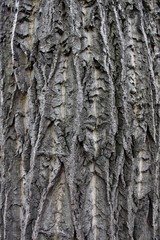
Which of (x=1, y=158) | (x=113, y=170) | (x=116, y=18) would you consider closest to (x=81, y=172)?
(x=113, y=170)

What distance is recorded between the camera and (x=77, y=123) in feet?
4.58

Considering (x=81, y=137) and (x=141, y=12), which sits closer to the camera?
(x=81, y=137)

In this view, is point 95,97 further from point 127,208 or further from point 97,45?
point 127,208

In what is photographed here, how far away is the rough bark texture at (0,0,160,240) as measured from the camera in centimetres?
139

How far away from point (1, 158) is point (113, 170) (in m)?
0.48

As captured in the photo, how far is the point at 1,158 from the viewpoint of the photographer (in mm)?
1490

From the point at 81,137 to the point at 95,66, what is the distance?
30cm

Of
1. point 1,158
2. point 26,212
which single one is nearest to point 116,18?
point 1,158

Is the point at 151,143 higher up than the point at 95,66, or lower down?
lower down

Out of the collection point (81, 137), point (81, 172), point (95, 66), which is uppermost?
point (95, 66)

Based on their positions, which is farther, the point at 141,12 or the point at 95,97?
the point at 141,12

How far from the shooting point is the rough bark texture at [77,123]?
1390mm

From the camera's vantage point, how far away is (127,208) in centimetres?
145

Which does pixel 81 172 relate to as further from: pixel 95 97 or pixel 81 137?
pixel 95 97
